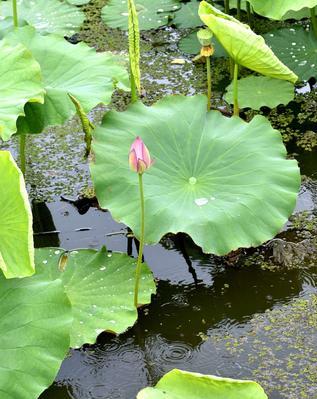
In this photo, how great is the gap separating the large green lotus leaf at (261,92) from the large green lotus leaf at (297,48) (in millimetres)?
143

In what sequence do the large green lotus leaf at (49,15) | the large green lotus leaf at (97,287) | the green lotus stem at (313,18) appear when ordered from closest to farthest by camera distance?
the large green lotus leaf at (97,287) < the green lotus stem at (313,18) < the large green lotus leaf at (49,15)

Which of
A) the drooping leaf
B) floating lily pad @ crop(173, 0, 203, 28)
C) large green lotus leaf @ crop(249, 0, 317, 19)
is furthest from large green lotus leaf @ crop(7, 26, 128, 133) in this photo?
floating lily pad @ crop(173, 0, 203, 28)

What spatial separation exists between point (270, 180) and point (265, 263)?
0.28 metres

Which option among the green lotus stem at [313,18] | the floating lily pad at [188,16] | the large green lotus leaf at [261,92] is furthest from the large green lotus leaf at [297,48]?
the floating lily pad at [188,16]

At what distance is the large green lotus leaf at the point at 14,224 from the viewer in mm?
1902

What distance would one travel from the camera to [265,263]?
2.48 meters

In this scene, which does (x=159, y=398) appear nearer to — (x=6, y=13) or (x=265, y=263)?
(x=265, y=263)

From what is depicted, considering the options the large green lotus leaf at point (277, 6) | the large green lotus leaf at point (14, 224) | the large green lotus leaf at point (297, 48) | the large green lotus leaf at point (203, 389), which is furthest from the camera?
the large green lotus leaf at point (297, 48)

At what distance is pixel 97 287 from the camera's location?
7.28 ft

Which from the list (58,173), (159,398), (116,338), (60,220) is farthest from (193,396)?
(58,173)

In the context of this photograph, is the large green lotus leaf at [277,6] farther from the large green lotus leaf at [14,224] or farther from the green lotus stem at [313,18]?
the large green lotus leaf at [14,224]

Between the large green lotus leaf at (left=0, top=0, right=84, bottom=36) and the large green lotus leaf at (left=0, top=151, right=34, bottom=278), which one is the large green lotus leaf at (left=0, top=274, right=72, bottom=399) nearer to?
the large green lotus leaf at (left=0, top=151, right=34, bottom=278)

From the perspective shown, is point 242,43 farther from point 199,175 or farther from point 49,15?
point 49,15

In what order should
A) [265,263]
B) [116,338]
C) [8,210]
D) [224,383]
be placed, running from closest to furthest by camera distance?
[224,383]
[8,210]
[116,338]
[265,263]
